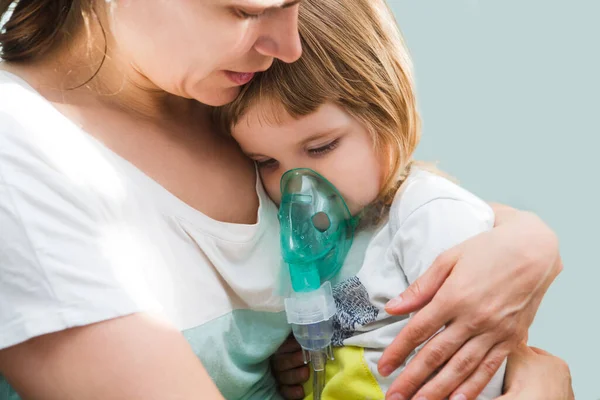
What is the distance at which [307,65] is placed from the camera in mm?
1237

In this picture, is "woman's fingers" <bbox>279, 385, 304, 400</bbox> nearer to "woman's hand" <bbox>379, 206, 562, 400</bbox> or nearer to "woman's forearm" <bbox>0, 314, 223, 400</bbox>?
"woman's hand" <bbox>379, 206, 562, 400</bbox>

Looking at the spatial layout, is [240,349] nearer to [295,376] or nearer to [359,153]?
[295,376]

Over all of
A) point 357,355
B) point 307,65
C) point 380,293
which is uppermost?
point 307,65

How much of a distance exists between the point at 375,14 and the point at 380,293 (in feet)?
1.70

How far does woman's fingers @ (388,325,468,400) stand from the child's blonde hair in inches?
13.0

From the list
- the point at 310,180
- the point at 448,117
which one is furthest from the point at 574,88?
the point at 310,180

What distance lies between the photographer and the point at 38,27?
3.73 ft

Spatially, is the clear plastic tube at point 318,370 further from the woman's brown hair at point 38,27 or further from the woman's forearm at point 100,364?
the woman's brown hair at point 38,27

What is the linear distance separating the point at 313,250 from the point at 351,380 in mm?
240

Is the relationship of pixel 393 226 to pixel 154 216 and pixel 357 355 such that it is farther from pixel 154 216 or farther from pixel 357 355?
pixel 154 216

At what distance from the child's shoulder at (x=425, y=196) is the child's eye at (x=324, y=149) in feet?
0.51

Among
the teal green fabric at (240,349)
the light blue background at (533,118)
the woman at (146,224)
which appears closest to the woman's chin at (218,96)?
the woman at (146,224)

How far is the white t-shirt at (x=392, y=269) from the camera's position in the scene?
120 centimetres

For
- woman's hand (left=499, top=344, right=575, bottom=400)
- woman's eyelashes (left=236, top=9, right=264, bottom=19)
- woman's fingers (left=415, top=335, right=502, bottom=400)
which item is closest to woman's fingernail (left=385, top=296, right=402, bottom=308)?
woman's fingers (left=415, top=335, right=502, bottom=400)
